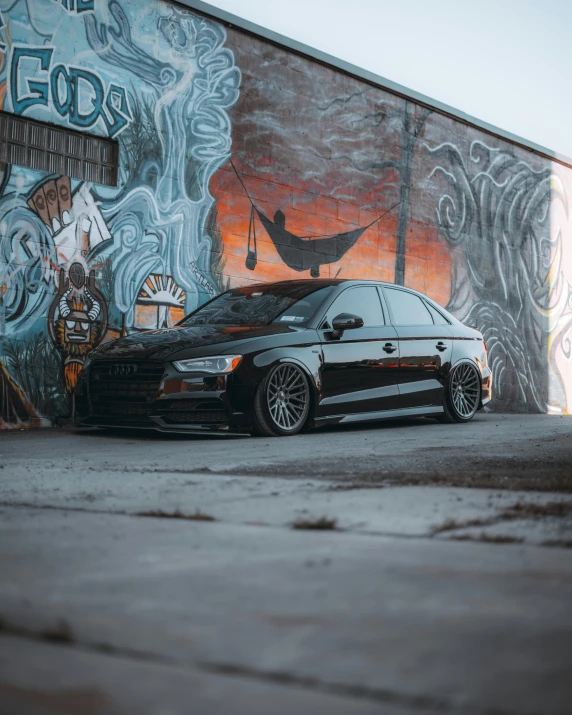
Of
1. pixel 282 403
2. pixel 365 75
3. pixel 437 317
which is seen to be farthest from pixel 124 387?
pixel 365 75

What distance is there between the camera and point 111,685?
159cm

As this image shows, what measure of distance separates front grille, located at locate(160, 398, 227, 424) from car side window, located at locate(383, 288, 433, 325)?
2565mm

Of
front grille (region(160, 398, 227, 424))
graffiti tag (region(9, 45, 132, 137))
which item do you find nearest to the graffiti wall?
graffiti tag (region(9, 45, 132, 137))

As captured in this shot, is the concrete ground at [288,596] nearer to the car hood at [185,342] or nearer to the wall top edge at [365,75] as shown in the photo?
the car hood at [185,342]

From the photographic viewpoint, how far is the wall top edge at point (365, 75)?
1273cm

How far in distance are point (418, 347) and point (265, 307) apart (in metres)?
1.72

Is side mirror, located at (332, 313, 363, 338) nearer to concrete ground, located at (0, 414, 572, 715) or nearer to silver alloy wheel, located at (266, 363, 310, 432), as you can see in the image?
silver alloy wheel, located at (266, 363, 310, 432)

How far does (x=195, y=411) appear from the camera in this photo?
7.98 meters

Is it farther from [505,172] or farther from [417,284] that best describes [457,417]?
[505,172]

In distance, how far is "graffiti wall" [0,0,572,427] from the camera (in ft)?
34.6

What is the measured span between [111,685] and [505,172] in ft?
61.4

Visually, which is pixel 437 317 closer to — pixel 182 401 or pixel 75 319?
pixel 182 401

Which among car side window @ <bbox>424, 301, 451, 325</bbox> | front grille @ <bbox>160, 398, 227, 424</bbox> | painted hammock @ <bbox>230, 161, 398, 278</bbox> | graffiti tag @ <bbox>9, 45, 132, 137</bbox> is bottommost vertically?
front grille @ <bbox>160, 398, 227, 424</bbox>

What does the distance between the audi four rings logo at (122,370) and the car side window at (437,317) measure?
3.63 m
